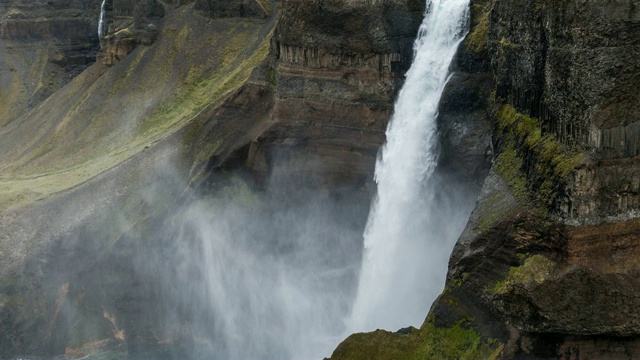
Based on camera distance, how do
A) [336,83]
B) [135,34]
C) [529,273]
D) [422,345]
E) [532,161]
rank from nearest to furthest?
[529,273] → [532,161] → [422,345] → [336,83] → [135,34]

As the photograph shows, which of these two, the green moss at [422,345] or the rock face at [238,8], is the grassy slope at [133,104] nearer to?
the rock face at [238,8]

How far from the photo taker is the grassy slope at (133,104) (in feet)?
198

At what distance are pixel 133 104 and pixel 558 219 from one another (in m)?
44.3

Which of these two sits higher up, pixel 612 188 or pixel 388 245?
pixel 612 188

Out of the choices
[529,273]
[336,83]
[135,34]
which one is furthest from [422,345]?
[135,34]

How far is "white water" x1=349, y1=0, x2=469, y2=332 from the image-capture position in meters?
41.3

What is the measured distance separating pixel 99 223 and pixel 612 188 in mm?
34009

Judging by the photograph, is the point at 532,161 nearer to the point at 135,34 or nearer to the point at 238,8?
the point at 238,8

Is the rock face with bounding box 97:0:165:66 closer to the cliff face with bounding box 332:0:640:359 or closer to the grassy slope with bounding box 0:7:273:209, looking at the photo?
the grassy slope with bounding box 0:7:273:209

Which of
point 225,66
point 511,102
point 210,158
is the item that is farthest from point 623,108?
point 225,66

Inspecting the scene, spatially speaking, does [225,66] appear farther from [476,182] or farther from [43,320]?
[476,182]

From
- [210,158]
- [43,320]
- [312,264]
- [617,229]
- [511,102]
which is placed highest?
[511,102]

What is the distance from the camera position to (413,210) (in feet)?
142

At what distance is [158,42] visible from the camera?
71312mm
